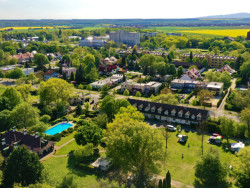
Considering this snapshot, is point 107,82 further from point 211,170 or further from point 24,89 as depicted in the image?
point 211,170

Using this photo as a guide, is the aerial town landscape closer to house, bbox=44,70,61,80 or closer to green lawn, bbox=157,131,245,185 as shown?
green lawn, bbox=157,131,245,185

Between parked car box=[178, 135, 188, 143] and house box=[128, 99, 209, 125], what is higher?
house box=[128, 99, 209, 125]

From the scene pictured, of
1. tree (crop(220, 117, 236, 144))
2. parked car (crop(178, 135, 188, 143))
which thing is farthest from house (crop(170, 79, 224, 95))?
parked car (crop(178, 135, 188, 143))

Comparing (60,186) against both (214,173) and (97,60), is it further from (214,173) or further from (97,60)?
(97,60)

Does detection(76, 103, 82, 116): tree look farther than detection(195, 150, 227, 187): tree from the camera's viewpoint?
Yes

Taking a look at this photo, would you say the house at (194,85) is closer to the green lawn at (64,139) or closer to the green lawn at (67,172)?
the green lawn at (64,139)

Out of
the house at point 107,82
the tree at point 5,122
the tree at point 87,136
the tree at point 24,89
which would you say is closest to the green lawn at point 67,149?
the tree at point 87,136
